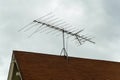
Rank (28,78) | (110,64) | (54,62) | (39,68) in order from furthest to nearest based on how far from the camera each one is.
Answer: (110,64) → (54,62) → (39,68) → (28,78)

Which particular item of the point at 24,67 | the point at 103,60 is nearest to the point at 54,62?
the point at 24,67

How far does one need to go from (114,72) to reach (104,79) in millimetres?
2085

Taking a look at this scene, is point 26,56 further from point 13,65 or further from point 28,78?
point 28,78

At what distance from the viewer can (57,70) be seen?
76.0 feet

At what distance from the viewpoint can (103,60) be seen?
2753cm

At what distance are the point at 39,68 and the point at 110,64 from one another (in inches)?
262

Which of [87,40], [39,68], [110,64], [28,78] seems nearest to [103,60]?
[110,64]

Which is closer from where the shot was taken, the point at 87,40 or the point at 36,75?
the point at 36,75

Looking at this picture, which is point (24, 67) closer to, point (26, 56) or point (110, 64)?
point (26, 56)

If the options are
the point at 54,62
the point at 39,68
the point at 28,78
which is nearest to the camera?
the point at 28,78

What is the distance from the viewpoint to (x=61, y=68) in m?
23.6

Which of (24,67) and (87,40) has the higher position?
(87,40)

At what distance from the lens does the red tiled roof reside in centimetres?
2206

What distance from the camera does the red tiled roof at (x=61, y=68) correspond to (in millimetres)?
22062
